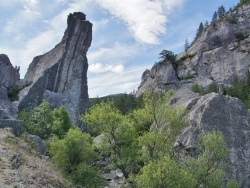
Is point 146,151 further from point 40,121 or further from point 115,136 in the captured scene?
point 40,121

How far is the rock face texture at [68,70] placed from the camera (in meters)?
92.1

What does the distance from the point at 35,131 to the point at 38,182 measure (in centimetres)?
3912

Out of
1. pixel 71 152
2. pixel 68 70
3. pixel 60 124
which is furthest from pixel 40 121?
pixel 68 70

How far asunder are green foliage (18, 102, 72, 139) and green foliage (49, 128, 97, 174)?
18479 millimetres

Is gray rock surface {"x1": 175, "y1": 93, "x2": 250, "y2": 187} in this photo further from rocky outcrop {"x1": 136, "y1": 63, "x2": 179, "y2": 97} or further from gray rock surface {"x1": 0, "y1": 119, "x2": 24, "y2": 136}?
rocky outcrop {"x1": 136, "y1": 63, "x2": 179, "y2": 97}

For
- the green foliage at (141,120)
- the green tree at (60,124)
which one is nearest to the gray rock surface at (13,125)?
the green tree at (60,124)

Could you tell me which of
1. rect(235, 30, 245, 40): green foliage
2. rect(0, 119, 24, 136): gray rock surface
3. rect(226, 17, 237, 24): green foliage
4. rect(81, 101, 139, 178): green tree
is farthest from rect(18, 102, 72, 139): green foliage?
rect(226, 17, 237, 24): green foliage

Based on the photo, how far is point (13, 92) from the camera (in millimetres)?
91500

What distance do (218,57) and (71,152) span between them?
127 m

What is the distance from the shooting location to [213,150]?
34.3 metres

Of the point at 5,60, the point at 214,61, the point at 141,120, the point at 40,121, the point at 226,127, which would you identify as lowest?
the point at 226,127

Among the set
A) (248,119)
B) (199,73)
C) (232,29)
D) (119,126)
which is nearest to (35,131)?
(119,126)

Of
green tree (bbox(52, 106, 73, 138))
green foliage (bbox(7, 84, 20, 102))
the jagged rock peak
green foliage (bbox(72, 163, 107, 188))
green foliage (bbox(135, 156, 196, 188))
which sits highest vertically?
the jagged rock peak

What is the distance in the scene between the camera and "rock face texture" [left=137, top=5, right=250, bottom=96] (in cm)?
15062
